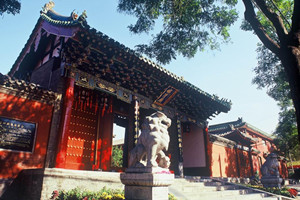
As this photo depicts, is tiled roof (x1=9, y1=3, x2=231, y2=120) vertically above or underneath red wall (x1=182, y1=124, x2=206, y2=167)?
above

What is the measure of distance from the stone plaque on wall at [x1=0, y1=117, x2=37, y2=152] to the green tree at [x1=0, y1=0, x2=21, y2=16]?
2.76m

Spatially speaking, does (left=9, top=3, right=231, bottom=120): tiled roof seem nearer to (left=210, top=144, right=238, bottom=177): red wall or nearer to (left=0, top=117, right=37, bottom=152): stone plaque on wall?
(left=0, top=117, right=37, bottom=152): stone plaque on wall

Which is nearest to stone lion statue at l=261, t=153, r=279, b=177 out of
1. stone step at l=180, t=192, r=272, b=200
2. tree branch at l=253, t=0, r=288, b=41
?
stone step at l=180, t=192, r=272, b=200

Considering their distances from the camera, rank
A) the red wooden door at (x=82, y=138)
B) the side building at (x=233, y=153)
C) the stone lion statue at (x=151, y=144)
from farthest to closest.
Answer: the side building at (x=233, y=153)
the red wooden door at (x=82, y=138)
the stone lion statue at (x=151, y=144)

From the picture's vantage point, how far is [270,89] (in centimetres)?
1264

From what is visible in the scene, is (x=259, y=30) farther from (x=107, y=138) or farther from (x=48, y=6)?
(x=48, y=6)

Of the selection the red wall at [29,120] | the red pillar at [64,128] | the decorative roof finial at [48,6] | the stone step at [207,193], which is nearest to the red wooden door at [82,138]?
the red pillar at [64,128]

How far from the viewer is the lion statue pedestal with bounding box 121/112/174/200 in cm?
354

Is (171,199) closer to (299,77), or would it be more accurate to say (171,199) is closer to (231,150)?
(299,77)

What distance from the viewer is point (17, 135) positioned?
6008 mm

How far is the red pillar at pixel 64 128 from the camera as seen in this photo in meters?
6.09

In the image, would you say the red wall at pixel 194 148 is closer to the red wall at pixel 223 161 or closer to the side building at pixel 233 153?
the side building at pixel 233 153

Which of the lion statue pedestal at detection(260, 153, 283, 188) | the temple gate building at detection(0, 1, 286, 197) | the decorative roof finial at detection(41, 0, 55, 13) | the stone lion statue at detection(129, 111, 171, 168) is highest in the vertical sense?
the decorative roof finial at detection(41, 0, 55, 13)

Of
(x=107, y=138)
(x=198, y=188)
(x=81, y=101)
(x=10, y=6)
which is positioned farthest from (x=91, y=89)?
(x=198, y=188)
